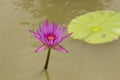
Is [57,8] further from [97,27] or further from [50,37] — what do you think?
[50,37]

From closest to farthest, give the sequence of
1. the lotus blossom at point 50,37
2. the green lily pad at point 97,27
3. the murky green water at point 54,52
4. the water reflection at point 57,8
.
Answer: the lotus blossom at point 50,37 < the murky green water at point 54,52 < the green lily pad at point 97,27 < the water reflection at point 57,8

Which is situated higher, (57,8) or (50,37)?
(50,37)

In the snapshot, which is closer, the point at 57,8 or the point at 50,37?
the point at 50,37

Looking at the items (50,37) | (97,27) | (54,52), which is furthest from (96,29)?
(50,37)

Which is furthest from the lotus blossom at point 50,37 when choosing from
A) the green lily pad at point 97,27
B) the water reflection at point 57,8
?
the water reflection at point 57,8

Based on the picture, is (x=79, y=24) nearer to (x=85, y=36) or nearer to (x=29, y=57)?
(x=85, y=36)

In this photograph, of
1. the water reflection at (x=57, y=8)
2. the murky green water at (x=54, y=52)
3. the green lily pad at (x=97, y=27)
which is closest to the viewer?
the murky green water at (x=54, y=52)

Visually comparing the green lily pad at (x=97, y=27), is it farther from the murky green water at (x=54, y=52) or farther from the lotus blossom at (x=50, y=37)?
the lotus blossom at (x=50, y=37)

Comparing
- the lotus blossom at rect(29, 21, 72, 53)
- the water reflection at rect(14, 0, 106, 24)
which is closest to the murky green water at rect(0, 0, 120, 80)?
the water reflection at rect(14, 0, 106, 24)
